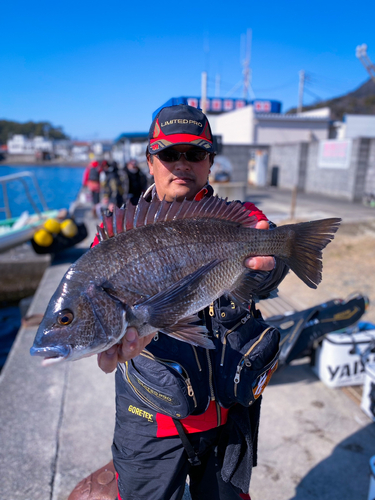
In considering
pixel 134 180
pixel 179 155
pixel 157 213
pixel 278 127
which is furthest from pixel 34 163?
pixel 157 213

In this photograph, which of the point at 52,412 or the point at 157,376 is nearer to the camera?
the point at 157,376

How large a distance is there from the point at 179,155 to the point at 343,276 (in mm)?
6209

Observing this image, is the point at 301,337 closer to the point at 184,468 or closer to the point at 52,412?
the point at 184,468

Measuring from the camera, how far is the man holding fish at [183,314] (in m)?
1.33

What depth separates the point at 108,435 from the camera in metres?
3.02

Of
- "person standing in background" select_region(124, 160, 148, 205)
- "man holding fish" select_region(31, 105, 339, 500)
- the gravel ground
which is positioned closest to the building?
"person standing in background" select_region(124, 160, 148, 205)

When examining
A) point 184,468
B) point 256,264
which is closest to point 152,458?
point 184,468

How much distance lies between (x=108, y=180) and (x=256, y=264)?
913 centimetres

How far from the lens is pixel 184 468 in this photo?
1699 millimetres

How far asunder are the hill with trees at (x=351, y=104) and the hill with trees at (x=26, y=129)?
110440 mm

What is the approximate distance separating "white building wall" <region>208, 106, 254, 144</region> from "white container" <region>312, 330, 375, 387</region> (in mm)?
24871

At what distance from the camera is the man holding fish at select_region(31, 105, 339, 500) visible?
133 centimetres

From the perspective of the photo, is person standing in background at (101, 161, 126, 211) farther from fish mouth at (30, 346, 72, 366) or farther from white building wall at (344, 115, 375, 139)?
white building wall at (344, 115, 375, 139)

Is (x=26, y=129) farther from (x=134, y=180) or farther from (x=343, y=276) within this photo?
(x=343, y=276)
